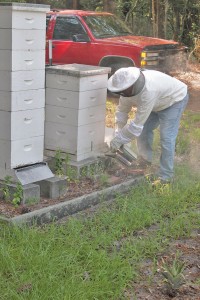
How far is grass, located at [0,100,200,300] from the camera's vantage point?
3.49 metres

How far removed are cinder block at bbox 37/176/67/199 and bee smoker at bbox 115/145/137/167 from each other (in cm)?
91

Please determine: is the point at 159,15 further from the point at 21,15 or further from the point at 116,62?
the point at 21,15

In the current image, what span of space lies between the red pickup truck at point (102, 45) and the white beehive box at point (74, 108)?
5.28 metres

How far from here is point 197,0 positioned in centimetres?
2012

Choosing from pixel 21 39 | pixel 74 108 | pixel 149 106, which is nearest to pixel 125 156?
pixel 149 106

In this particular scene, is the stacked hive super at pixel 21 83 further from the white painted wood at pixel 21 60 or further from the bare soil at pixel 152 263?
the bare soil at pixel 152 263

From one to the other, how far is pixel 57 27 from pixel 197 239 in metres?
8.50

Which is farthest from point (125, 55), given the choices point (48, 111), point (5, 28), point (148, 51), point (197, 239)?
point (197, 239)

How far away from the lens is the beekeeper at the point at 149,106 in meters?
5.54

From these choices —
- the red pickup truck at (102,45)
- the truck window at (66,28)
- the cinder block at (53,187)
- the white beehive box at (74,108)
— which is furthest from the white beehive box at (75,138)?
the truck window at (66,28)

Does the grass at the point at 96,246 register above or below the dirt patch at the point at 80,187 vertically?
above

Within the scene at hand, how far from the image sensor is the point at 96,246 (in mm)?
4191

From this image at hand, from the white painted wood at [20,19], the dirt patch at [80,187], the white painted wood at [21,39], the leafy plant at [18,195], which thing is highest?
the white painted wood at [20,19]

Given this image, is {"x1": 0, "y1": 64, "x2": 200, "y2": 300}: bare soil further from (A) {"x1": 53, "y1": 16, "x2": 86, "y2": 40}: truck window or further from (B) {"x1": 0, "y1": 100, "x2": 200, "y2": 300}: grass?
(A) {"x1": 53, "y1": 16, "x2": 86, "y2": 40}: truck window
